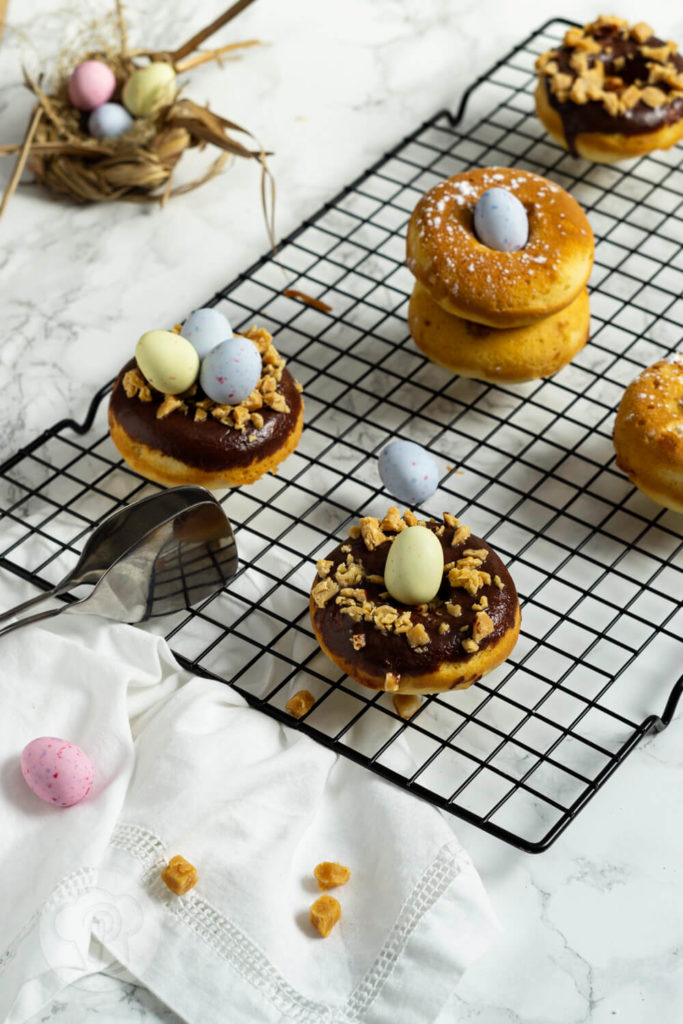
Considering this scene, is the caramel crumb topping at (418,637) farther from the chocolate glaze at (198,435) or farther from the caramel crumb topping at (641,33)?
the caramel crumb topping at (641,33)

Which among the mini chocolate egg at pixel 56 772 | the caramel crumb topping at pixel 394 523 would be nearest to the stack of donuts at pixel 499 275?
the caramel crumb topping at pixel 394 523

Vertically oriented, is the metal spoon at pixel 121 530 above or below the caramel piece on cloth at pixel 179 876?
above

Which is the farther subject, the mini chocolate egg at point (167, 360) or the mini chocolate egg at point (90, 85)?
the mini chocolate egg at point (90, 85)

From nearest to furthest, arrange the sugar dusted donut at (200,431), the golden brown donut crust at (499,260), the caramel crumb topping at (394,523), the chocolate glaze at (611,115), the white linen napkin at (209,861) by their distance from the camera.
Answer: the white linen napkin at (209,861), the caramel crumb topping at (394,523), the sugar dusted donut at (200,431), the golden brown donut crust at (499,260), the chocolate glaze at (611,115)

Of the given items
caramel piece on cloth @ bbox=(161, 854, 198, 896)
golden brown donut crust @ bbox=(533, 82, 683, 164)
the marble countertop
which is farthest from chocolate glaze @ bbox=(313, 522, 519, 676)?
golden brown donut crust @ bbox=(533, 82, 683, 164)

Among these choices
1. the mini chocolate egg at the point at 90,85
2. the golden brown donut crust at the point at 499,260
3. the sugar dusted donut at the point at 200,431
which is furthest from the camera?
the mini chocolate egg at the point at 90,85

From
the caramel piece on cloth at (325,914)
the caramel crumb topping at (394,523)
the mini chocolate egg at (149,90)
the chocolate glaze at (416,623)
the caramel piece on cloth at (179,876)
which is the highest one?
the mini chocolate egg at (149,90)

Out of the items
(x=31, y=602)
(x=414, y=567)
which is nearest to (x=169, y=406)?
(x=31, y=602)

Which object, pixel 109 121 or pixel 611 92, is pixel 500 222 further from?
pixel 109 121
